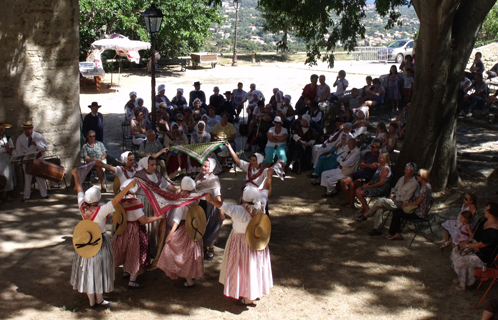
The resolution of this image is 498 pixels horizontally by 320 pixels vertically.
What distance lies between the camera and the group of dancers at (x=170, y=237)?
20.5 feet

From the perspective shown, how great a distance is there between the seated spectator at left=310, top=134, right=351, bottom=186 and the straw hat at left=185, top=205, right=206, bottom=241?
4781 millimetres

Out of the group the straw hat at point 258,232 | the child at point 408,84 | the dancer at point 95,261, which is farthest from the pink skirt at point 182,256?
the child at point 408,84

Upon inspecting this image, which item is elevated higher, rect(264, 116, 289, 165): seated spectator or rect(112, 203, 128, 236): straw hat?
rect(264, 116, 289, 165): seated spectator

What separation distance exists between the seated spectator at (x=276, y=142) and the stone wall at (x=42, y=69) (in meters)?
4.26

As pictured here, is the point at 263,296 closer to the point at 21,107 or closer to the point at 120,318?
the point at 120,318

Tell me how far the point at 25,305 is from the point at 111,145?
26.2 ft

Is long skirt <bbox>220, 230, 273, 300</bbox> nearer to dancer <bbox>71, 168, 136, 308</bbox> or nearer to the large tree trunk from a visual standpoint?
dancer <bbox>71, 168, 136, 308</bbox>

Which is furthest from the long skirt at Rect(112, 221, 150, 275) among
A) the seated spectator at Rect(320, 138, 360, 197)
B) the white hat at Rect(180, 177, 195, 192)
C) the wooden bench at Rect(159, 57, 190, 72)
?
the wooden bench at Rect(159, 57, 190, 72)

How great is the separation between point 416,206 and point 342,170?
7.30 ft

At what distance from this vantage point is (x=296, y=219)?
9.55m

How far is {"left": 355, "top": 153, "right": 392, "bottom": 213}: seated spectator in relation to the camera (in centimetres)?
924

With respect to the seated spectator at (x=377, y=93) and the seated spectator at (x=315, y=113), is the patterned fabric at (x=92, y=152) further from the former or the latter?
the seated spectator at (x=377, y=93)

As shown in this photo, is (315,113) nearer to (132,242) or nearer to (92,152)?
(92,152)

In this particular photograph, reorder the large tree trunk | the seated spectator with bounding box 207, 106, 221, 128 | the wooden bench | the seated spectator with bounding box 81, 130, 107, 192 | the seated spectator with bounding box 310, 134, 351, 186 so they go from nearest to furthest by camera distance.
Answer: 1. the large tree trunk
2. the seated spectator with bounding box 81, 130, 107, 192
3. the seated spectator with bounding box 310, 134, 351, 186
4. the seated spectator with bounding box 207, 106, 221, 128
5. the wooden bench
